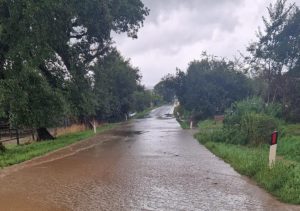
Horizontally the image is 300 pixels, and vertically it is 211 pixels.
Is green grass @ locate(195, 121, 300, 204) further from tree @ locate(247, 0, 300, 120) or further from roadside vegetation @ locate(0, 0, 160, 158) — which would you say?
tree @ locate(247, 0, 300, 120)

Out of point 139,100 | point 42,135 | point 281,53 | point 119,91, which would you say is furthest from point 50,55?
point 139,100

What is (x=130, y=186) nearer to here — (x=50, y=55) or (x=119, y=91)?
(x=50, y=55)

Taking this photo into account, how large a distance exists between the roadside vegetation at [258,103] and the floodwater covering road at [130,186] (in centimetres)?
63

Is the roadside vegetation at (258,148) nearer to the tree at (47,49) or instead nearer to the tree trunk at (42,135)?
the tree at (47,49)

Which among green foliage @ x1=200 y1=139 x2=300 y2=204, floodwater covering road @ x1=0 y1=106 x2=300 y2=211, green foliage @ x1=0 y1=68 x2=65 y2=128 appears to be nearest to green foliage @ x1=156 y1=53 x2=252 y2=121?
green foliage @ x1=0 y1=68 x2=65 y2=128

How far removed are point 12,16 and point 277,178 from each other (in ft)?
42.1

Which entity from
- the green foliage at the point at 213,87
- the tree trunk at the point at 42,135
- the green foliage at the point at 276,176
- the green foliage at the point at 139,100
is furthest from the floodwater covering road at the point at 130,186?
the green foliage at the point at 139,100

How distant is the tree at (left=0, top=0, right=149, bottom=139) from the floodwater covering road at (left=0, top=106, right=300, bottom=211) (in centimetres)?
377

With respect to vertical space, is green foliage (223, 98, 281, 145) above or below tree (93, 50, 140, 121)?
below

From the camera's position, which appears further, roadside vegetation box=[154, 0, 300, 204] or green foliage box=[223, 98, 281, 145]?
green foliage box=[223, 98, 281, 145]

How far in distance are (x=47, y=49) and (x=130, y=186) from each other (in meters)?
10.2

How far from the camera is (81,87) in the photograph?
21.0m

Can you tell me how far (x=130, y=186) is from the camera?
28.3 ft

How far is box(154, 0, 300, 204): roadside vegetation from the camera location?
32.1ft
